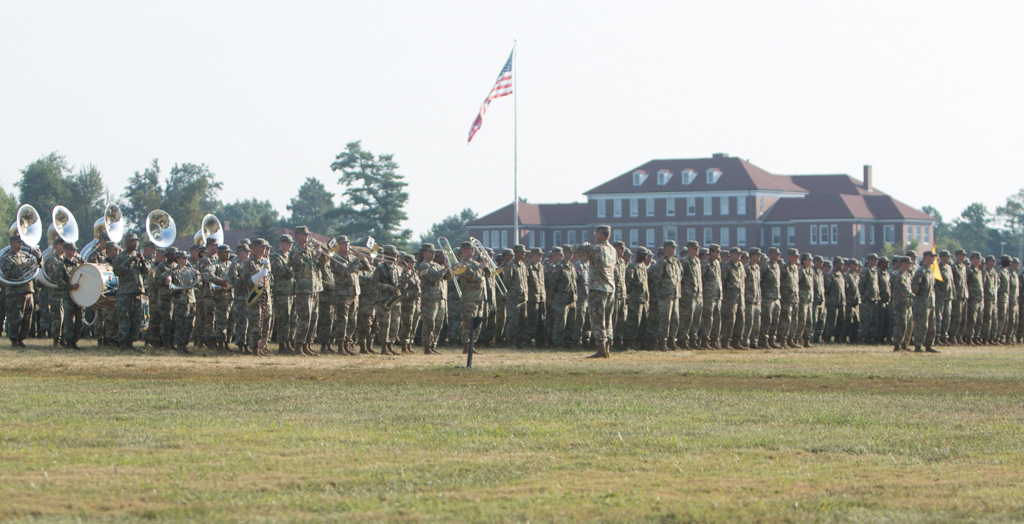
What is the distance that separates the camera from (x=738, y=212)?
324 feet

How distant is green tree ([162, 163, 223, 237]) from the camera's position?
99.2 m

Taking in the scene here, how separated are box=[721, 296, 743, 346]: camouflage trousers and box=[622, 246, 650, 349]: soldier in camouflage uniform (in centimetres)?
213

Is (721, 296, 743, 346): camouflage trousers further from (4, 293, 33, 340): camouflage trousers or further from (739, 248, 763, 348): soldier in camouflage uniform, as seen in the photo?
(4, 293, 33, 340): camouflage trousers

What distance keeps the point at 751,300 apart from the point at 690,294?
2.30 m

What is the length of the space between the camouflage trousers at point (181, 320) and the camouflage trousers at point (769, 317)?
12.8 m

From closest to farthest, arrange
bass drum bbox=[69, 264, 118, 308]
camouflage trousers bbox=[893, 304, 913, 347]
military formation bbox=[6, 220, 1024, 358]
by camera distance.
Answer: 1. bass drum bbox=[69, 264, 118, 308]
2. military formation bbox=[6, 220, 1024, 358]
3. camouflage trousers bbox=[893, 304, 913, 347]

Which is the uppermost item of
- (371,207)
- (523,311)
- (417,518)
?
(371,207)

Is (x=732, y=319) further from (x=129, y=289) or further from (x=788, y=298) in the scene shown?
(x=129, y=289)

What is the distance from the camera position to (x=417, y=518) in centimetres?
589

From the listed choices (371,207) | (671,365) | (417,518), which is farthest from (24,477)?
(371,207)

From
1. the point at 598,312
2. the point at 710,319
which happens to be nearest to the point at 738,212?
the point at 710,319

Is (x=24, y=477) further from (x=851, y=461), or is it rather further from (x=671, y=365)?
(x=671, y=365)

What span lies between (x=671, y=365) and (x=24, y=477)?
11429 millimetres

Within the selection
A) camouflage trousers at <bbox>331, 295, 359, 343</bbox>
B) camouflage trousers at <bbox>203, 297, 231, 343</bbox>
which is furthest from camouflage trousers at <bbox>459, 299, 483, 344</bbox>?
camouflage trousers at <bbox>203, 297, 231, 343</bbox>
